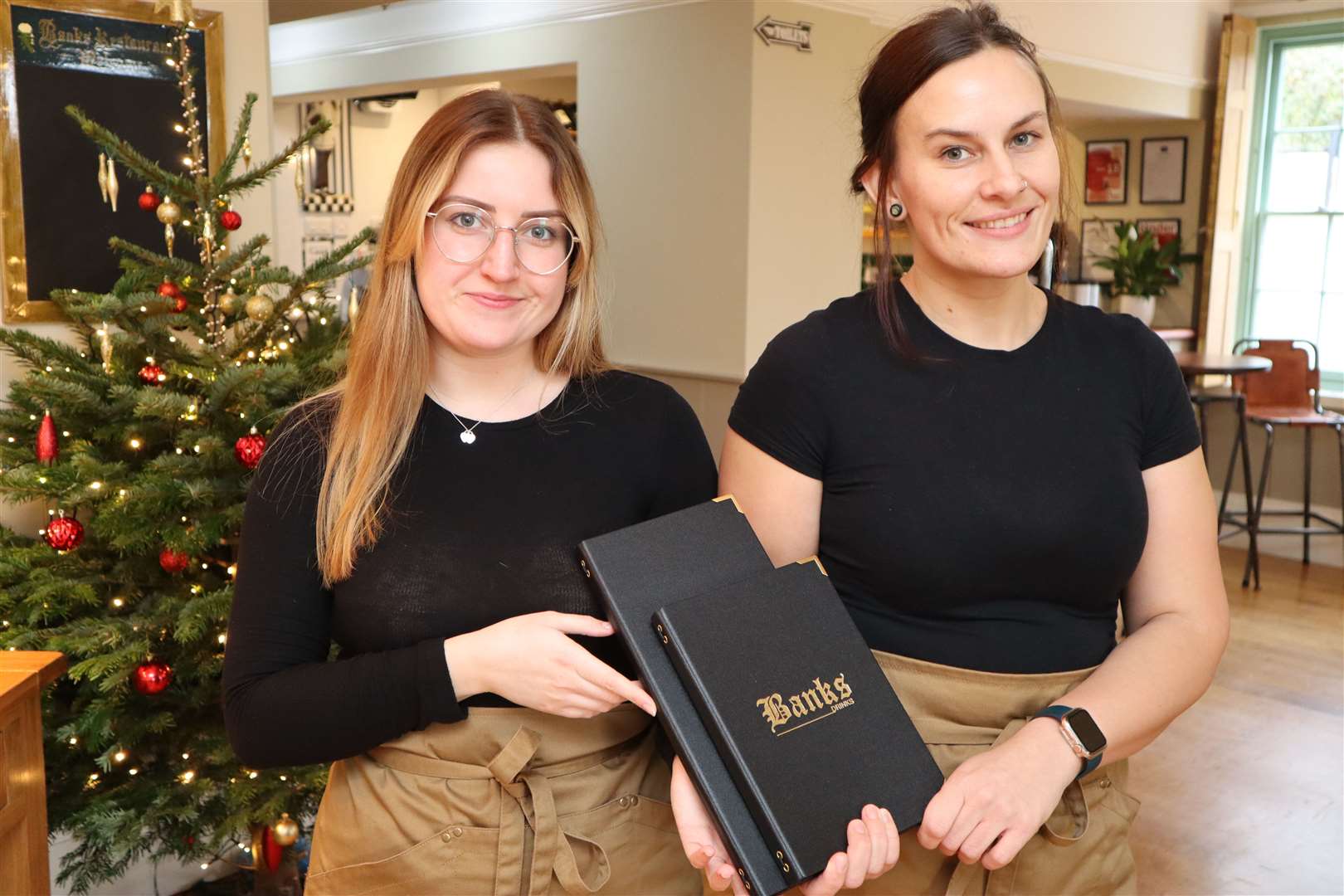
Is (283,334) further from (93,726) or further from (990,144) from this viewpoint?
(990,144)

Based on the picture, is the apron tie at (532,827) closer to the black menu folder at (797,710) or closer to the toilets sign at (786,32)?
the black menu folder at (797,710)

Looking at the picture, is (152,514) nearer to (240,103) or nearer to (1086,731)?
(240,103)

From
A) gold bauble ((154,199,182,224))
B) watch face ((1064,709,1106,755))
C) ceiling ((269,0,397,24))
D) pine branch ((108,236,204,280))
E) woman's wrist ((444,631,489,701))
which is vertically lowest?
watch face ((1064,709,1106,755))

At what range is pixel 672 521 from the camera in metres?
1.17

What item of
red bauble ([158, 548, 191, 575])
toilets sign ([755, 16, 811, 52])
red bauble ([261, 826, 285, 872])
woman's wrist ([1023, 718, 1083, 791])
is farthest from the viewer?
toilets sign ([755, 16, 811, 52])

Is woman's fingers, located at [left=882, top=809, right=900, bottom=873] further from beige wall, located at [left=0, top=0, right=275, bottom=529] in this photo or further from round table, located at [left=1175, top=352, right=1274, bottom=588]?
round table, located at [left=1175, top=352, right=1274, bottom=588]

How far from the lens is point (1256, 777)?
382cm

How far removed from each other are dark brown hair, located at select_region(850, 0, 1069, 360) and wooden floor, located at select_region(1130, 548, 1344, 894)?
248 cm

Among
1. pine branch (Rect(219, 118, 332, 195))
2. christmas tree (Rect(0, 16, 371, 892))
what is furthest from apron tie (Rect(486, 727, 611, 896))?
pine branch (Rect(219, 118, 332, 195))

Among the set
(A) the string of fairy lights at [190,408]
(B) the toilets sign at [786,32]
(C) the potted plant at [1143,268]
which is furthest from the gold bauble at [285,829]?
(C) the potted plant at [1143,268]

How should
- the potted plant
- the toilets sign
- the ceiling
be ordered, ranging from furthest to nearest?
the potted plant, the toilets sign, the ceiling

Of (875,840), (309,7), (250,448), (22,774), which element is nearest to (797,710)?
(875,840)

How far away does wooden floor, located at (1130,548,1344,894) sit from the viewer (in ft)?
10.6

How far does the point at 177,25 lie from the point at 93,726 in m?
1.76
